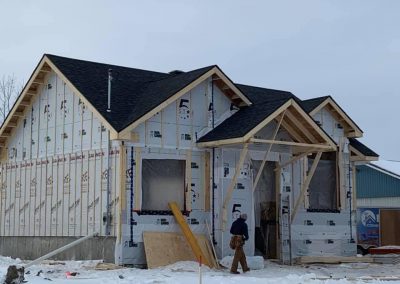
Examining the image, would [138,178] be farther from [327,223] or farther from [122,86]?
[327,223]

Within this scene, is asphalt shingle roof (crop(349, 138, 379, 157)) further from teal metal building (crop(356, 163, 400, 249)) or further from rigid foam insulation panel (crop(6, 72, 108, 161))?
rigid foam insulation panel (crop(6, 72, 108, 161))

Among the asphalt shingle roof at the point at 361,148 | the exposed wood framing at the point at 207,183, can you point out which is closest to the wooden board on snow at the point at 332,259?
the exposed wood framing at the point at 207,183

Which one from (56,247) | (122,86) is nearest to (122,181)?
(122,86)

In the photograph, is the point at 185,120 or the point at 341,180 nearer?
the point at 185,120

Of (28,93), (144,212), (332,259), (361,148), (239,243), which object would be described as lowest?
(332,259)

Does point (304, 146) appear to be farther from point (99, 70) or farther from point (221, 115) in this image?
point (99, 70)

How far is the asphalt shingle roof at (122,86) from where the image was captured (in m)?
21.0

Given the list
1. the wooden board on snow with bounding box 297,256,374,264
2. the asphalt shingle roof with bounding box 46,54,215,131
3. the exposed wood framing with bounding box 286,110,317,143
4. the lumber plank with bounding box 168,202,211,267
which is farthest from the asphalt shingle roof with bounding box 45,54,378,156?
the wooden board on snow with bounding box 297,256,374,264

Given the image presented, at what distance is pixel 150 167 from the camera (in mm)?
21141

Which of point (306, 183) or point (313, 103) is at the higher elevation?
point (313, 103)

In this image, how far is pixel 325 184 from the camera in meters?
25.8

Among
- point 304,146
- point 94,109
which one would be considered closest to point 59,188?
point 94,109

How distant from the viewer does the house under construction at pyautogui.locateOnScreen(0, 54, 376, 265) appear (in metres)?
20.8

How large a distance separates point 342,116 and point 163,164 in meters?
8.20
